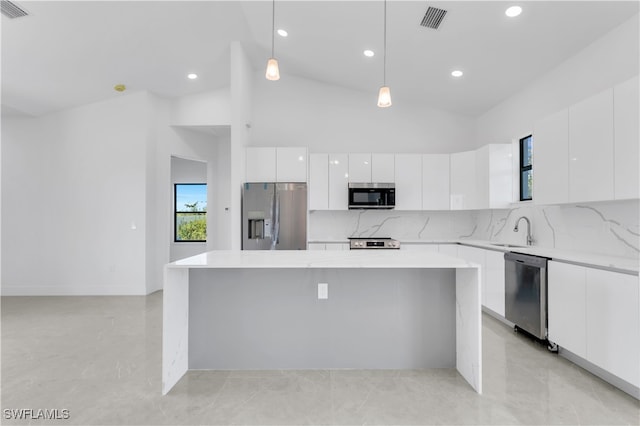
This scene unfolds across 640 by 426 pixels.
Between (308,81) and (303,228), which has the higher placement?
(308,81)

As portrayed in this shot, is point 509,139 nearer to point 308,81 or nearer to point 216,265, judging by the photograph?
point 308,81

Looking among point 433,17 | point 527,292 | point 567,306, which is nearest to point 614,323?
point 567,306

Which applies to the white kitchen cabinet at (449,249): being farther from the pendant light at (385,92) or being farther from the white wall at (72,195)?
the white wall at (72,195)

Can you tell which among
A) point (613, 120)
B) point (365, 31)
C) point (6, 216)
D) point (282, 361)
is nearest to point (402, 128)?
point (365, 31)

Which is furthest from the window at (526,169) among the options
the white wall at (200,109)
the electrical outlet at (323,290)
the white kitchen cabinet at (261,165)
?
the white wall at (200,109)

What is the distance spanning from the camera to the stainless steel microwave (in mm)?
4652

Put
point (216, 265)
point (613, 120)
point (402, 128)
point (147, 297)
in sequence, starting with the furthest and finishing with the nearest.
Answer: point (402, 128) → point (147, 297) → point (613, 120) → point (216, 265)

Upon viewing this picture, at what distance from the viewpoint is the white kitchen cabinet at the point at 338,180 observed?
4.77 metres

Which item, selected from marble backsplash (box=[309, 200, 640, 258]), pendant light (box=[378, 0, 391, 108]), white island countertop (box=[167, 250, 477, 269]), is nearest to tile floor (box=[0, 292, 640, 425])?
white island countertop (box=[167, 250, 477, 269])

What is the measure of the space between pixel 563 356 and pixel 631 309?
2.88 feet

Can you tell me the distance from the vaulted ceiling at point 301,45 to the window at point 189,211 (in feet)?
8.07

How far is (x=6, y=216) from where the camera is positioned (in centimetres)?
491

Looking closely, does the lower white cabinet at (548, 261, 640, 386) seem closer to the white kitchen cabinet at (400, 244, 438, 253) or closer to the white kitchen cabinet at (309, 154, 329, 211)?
the white kitchen cabinet at (400, 244, 438, 253)

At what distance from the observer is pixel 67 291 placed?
16.0 ft
